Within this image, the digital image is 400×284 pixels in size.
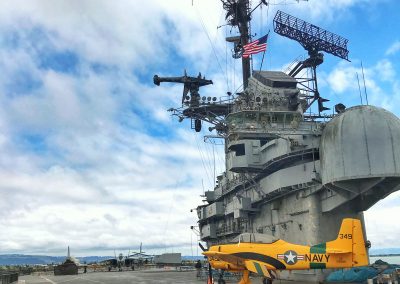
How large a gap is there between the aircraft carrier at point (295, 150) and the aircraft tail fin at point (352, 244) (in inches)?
188

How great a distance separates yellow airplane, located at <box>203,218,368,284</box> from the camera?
20.8 meters

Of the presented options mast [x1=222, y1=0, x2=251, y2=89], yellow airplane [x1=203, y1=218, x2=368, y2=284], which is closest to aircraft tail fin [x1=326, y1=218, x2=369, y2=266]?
yellow airplane [x1=203, y1=218, x2=368, y2=284]

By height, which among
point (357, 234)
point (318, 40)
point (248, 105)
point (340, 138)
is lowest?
point (357, 234)

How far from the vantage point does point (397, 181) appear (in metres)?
25.5

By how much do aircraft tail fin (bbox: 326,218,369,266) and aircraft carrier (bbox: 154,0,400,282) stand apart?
477 cm

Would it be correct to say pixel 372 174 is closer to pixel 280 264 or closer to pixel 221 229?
pixel 280 264

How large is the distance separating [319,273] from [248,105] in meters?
15.4

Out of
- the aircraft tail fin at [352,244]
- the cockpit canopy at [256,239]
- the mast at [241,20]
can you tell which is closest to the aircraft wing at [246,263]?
the cockpit canopy at [256,239]

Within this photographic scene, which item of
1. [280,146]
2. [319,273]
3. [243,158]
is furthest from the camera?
[243,158]

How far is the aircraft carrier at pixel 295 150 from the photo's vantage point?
25.6m

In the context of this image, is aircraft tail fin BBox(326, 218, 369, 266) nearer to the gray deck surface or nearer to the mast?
the gray deck surface

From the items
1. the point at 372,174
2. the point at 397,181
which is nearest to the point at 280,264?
the point at 372,174

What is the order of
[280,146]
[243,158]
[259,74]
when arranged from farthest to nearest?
[259,74], [243,158], [280,146]

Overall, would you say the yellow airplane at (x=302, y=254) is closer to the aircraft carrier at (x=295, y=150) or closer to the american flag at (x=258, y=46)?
the aircraft carrier at (x=295, y=150)
